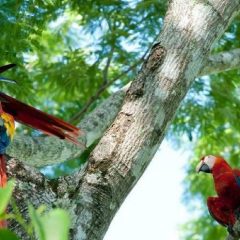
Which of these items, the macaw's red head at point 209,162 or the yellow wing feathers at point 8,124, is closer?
the yellow wing feathers at point 8,124

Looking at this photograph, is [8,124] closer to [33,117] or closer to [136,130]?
[33,117]

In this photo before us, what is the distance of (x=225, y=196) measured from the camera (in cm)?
312

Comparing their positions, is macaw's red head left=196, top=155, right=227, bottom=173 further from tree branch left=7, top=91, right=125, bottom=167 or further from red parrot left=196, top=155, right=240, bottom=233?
tree branch left=7, top=91, right=125, bottom=167

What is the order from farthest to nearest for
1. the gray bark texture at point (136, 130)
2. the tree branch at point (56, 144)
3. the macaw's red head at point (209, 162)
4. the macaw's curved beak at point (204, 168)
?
1. the macaw's curved beak at point (204, 168)
2. the macaw's red head at point (209, 162)
3. the tree branch at point (56, 144)
4. the gray bark texture at point (136, 130)

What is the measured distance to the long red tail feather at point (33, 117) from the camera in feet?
6.12

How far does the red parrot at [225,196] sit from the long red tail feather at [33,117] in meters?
1.27

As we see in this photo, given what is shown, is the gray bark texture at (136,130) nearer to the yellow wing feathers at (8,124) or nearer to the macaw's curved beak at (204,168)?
the yellow wing feathers at (8,124)

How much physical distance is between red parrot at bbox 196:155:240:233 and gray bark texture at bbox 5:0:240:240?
4.06 feet

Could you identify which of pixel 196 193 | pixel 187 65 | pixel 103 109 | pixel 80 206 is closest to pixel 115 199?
pixel 80 206

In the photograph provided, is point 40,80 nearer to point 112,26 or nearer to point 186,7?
point 112,26

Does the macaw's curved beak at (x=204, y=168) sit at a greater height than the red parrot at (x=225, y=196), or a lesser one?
greater

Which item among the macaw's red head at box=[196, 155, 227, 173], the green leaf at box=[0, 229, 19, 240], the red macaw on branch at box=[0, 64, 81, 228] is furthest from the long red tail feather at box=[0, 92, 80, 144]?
the macaw's red head at box=[196, 155, 227, 173]

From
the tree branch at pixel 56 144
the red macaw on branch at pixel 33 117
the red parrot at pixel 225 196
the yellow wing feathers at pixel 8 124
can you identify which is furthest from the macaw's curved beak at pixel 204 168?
the yellow wing feathers at pixel 8 124

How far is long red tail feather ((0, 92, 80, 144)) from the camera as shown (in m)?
1.86
